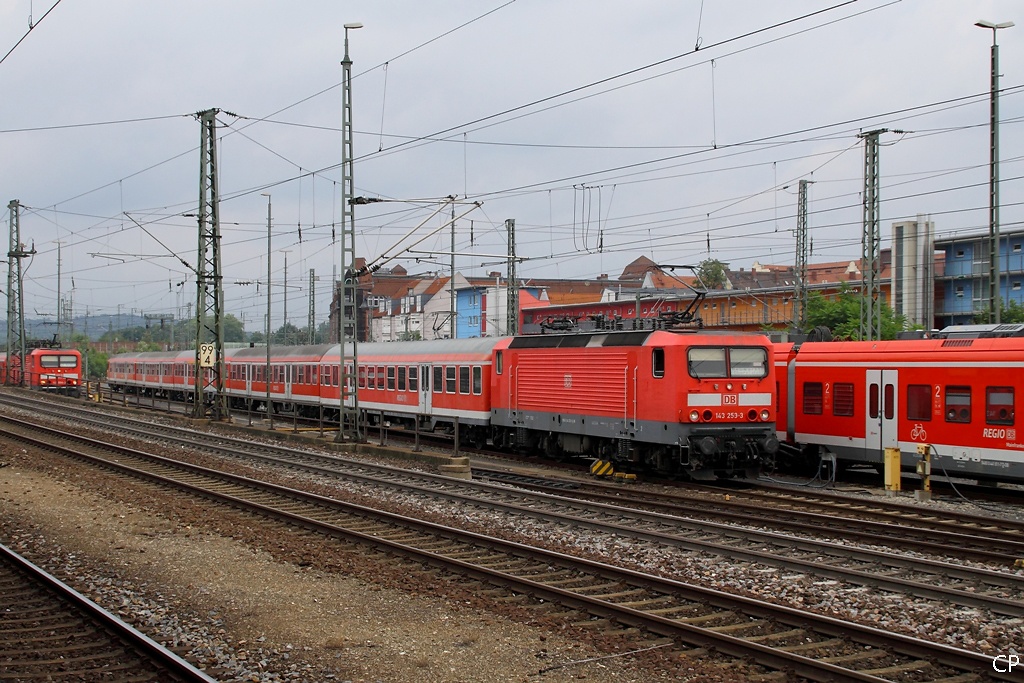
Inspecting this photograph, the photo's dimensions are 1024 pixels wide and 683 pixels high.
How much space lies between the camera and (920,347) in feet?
67.7

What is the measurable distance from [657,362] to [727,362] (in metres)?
1.49

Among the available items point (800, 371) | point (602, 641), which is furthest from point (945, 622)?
point (800, 371)

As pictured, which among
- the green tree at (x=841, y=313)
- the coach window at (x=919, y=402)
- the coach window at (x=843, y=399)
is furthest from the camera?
the green tree at (x=841, y=313)

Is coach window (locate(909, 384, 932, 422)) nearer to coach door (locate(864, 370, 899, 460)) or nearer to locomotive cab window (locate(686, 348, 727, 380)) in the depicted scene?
coach door (locate(864, 370, 899, 460))

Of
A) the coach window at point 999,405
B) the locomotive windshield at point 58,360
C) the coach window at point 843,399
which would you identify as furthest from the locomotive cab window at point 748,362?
the locomotive windshield at point 58,360

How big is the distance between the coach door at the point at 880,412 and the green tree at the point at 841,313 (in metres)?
32.5

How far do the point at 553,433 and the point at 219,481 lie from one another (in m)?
8.60

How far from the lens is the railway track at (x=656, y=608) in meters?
8.48

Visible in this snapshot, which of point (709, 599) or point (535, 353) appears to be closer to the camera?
point (709, 599)

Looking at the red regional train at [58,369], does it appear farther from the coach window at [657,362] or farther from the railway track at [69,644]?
the railway track at [69,644]

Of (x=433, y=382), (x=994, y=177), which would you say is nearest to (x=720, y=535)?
(x=994, y=177)

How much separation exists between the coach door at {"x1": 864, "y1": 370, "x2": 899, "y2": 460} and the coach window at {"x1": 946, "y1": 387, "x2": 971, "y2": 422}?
1.21 metres

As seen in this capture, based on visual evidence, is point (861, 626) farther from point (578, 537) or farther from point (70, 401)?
point (70, 401)

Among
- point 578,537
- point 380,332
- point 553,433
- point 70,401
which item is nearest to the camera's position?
point 578,537
